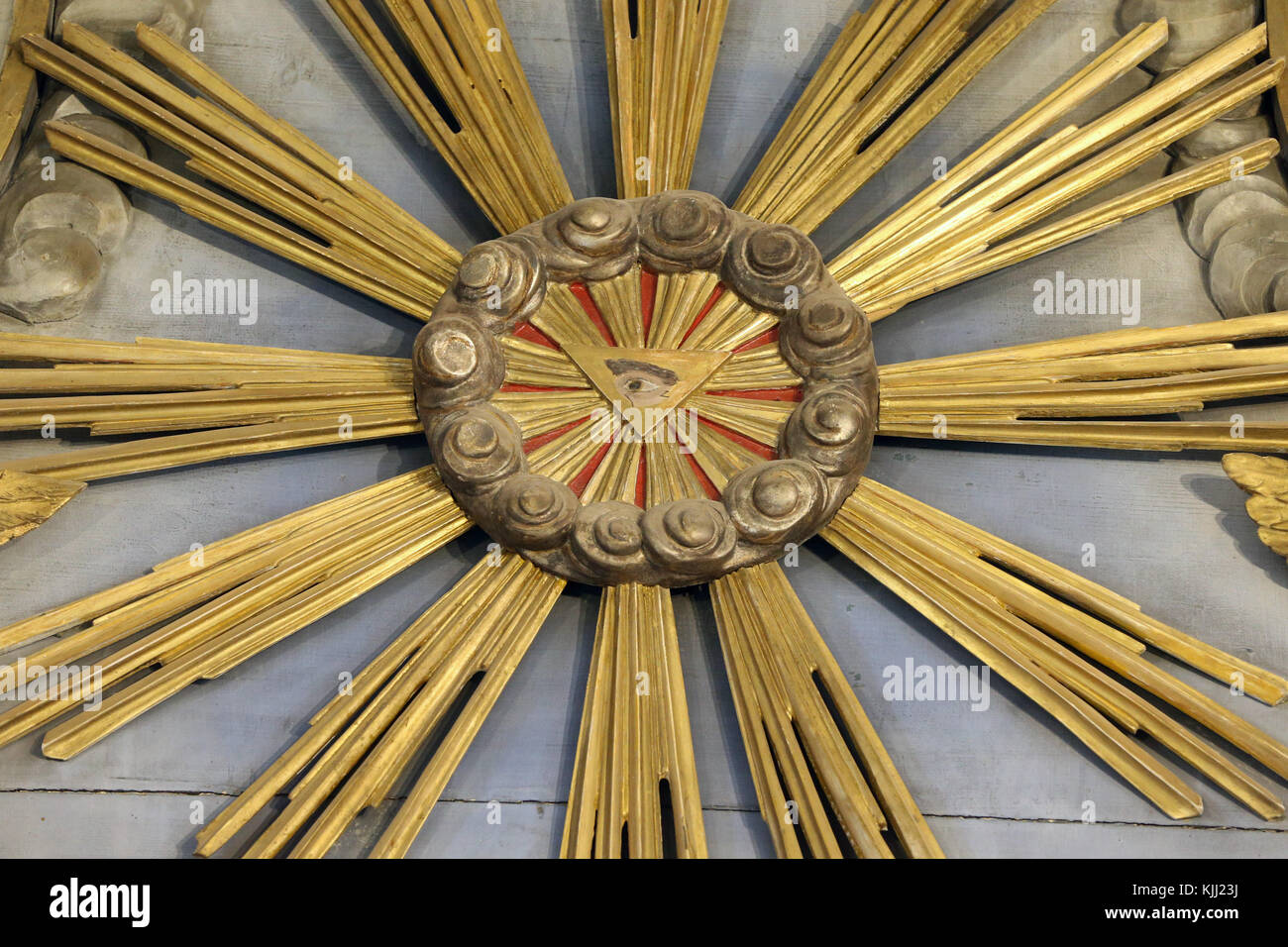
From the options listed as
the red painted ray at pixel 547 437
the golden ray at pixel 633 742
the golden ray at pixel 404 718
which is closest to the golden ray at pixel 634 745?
the golden ray at pixel 633 742

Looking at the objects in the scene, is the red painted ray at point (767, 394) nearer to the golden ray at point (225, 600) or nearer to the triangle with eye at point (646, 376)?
the triangle with eye at point (646, 376)

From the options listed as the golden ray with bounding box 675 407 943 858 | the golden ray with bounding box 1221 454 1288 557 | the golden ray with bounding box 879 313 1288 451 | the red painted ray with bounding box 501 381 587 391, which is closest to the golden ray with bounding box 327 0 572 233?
the red painted ray with bounding box 501 381 587 391

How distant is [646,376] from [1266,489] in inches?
34.7

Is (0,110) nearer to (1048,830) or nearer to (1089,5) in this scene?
(1089,5)

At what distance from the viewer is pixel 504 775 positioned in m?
2.02

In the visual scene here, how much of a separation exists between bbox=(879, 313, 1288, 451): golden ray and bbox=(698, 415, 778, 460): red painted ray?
17 cm

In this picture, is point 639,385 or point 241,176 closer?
point 639,385

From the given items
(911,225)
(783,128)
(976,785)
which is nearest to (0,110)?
(783,128)

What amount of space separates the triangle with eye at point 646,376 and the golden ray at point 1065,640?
0.29 meters

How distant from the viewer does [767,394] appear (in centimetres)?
212

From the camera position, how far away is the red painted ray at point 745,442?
2.09m

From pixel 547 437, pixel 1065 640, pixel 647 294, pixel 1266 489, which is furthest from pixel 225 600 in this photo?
pixel 1266 489

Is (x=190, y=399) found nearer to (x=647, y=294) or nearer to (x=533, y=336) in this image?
(x=533, y=336)

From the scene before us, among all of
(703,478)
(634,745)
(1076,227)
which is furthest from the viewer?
(1076,227)
